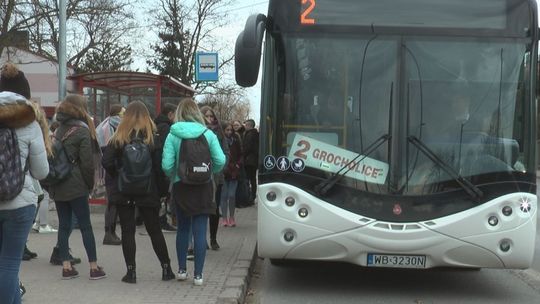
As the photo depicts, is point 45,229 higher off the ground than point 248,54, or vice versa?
point 248,54

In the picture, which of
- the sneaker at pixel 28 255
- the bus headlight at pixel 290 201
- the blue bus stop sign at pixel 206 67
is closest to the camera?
the bus headlight at pixel 290 201

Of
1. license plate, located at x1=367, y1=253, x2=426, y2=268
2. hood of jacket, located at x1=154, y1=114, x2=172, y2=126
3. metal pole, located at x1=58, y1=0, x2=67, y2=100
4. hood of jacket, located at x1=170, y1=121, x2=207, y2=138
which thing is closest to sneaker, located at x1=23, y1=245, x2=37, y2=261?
hood of jacket, located at x1=154, y1=114, x2=172, y2=126

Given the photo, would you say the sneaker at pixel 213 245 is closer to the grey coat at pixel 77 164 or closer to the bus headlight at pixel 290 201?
the grey coat at pixel 77 164

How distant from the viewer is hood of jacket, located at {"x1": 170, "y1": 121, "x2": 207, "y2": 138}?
236 inches

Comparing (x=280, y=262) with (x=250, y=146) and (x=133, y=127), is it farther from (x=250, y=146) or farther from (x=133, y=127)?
(x=250, y=146)

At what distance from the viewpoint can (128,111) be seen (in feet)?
19.9

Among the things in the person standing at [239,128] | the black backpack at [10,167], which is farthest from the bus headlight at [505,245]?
the person standing at [239,128]

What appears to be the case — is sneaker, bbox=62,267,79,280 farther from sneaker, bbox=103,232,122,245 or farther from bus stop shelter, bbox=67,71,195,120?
bus stop shelter, bbox=67,71,195,120

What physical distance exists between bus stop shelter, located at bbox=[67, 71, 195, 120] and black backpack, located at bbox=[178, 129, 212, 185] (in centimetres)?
534

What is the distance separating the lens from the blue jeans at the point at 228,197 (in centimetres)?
1008

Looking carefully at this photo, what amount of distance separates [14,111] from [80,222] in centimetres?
236

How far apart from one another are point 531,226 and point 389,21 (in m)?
2.36

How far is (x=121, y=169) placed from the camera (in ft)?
19.5

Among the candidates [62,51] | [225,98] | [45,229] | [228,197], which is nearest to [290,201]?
[228,197]
